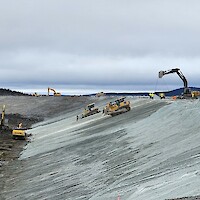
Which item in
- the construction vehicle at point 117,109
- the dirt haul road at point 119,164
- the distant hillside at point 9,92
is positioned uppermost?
the distant hillside at point 9,92

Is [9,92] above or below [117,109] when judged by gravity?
above

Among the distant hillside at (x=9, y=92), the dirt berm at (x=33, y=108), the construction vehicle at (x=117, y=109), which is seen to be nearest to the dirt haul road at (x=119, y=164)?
the construction vehicle at (x=117, y=109)

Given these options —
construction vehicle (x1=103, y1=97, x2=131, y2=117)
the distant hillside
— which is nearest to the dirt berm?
construction vehicle (x1=103, y1=97, x2=131, y2=117)

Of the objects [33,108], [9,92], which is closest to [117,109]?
[33,108]

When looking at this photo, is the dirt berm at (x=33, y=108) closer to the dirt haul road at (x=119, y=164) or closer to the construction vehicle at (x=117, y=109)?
the construction vehicle at (x=117, y=109)

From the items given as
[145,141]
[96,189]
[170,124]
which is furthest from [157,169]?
[170,124]

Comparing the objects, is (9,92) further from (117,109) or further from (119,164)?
(119,164)

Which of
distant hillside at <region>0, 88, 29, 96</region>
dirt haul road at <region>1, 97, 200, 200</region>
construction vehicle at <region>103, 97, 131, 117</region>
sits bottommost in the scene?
dirt haul road at <region>1, 97, 200, 200</region>

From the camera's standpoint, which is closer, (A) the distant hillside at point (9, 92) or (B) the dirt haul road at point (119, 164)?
(B) the dirt haul road at point (119, 164)

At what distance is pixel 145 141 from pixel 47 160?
6466 mm

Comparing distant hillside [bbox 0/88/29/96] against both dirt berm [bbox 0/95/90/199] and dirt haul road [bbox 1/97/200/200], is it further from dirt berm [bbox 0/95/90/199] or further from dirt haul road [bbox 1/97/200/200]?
dirt haul road [bbox 1/97/200/200]

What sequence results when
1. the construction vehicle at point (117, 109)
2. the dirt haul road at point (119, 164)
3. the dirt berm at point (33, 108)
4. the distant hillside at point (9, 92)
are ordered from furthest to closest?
1. the distant hillside at point (9, 92)
2. the dirt berm at point (33, 108)
3. the construction vehicle at point (117, 109)
4. the dirt haul road at point (119, 164)

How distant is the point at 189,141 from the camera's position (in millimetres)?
20141

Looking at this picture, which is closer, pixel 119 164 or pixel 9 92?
pixel 119 164
